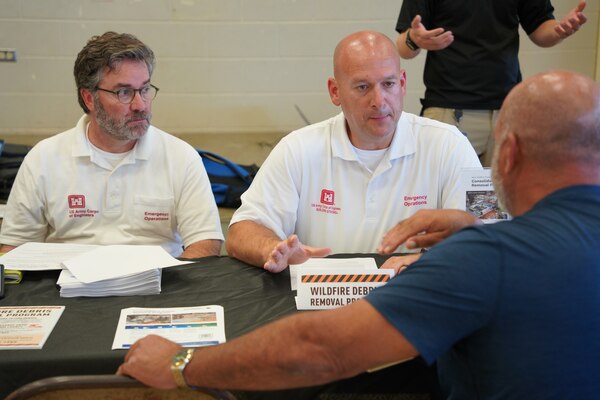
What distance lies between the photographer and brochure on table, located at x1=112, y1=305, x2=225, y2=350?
1.52 m

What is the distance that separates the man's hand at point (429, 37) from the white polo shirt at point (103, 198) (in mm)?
1153

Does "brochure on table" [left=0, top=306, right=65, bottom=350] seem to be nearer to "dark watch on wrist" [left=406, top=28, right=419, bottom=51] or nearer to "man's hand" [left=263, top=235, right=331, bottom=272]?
"man's hand" [left=263, top=235, right=331, bottom=272]

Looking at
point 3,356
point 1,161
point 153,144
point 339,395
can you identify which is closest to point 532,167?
point 339,395

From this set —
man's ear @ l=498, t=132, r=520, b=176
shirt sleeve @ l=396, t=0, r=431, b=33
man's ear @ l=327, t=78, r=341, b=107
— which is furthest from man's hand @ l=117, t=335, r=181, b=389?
shirt sleeve @ l=396, t=0, r=431, b=33

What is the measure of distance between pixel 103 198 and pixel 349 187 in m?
0.90

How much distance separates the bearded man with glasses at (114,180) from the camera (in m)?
2.48

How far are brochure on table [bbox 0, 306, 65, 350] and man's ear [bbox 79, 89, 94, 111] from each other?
107 centimetres

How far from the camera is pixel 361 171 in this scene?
2.33 m

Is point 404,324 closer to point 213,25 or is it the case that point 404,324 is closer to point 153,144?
point 153,144

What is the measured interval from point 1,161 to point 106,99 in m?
1.74

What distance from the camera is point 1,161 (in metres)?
3.92

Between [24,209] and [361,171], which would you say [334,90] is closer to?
[361,171]

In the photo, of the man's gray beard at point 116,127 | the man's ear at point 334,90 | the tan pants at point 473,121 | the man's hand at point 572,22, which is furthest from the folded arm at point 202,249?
the man's hand at point 572,22

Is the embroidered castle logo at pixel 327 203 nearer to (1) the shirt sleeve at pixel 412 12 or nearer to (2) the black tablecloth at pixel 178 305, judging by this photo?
(2) the black tablecloth at pixel 178 305
